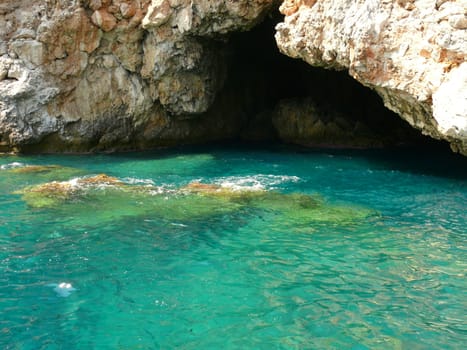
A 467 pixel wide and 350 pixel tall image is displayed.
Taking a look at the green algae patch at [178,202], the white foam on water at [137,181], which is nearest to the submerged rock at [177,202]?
the green algae patch at [178,202]

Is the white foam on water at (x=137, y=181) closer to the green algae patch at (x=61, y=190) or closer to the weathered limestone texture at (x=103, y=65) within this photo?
the green algae patch at (x=61, y=190)

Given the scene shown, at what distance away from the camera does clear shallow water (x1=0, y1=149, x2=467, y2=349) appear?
7113 mm

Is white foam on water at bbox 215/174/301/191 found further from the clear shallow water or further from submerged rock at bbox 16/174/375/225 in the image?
the clear shallow water

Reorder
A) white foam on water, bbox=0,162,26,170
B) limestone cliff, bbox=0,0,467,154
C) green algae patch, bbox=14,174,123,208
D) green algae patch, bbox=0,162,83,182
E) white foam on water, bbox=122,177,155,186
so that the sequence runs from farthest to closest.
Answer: white foam on water, bbox=0,162,26,170 → green algae patch, bbox=0,162,83,182 → white foam on water, bbox=122,177,155,186 → limestone cliff, bbox=0,0,467,154 → green algae patch, bbox=14,174,123,208

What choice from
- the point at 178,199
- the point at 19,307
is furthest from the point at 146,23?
the point at 19,307

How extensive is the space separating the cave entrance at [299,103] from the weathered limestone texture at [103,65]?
12.9 ft

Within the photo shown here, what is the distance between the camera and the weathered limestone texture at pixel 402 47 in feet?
42.3

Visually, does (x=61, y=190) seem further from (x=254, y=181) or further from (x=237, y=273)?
(x=237, y=273)

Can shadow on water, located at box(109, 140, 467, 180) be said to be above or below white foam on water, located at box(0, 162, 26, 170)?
above

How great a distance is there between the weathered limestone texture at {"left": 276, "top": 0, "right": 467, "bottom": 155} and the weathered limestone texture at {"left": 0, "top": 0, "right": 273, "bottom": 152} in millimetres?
3816

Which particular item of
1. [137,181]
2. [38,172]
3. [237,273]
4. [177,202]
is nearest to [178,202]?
[177,202]

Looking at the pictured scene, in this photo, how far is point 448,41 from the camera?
42.5 ft

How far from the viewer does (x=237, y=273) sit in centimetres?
922

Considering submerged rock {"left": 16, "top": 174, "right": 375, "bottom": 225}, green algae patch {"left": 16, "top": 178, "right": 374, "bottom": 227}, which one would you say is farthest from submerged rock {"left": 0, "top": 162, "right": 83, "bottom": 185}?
submerged rock {"left": 16, "top": 174, "right": 375, "bottom": 225}
